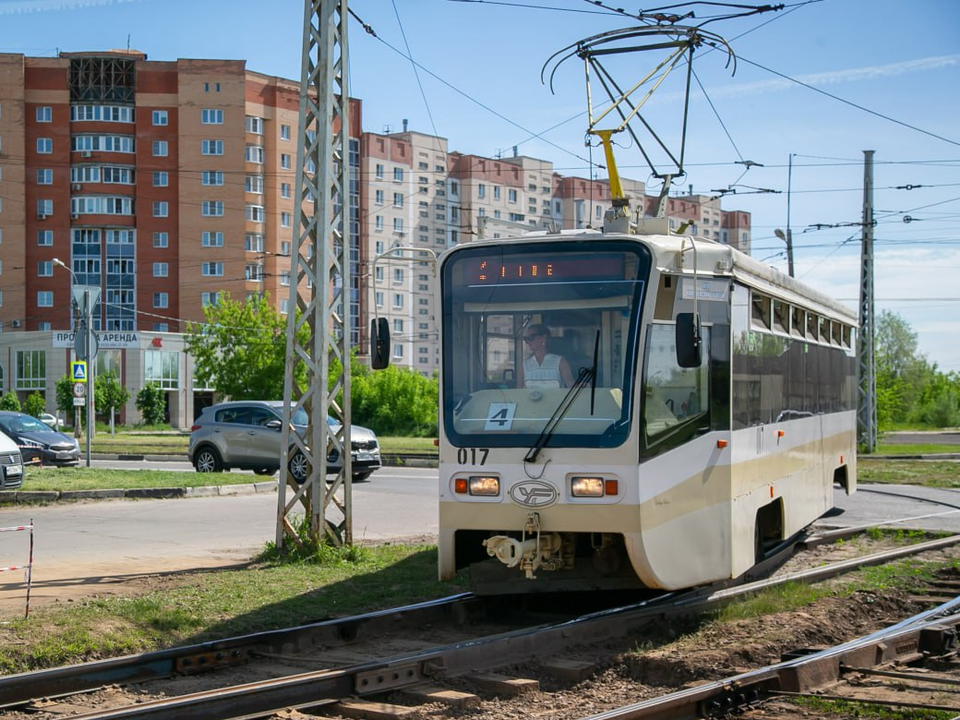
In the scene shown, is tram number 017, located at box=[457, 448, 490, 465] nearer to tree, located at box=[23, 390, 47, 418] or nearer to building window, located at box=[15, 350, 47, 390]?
tree, located at box=[23, 390, 47, 418]

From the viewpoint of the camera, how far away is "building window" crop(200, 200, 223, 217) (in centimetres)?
8475

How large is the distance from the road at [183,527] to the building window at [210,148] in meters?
63.6

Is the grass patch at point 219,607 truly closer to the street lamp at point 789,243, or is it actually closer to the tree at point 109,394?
the street lamp at point 789,243

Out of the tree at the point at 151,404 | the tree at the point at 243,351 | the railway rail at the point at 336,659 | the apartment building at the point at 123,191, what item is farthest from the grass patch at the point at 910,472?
the apartment building at the point at 123,191

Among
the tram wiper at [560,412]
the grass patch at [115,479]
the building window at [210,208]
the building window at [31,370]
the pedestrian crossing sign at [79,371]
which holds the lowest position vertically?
the grass patch at [115,479]

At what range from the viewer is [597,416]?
28.3 ft

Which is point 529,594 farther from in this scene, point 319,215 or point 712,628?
point 319,215

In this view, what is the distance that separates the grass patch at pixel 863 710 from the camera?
21.3 feet

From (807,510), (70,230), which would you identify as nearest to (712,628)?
(807,510)

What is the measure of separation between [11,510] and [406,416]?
4509 centimetres

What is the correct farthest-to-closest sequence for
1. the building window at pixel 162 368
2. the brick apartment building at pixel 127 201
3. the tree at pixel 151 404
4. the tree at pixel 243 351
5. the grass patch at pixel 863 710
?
1. the brick apartment building at pixel 127 201
2. the building window at pixel 162 368
3. the tree at pixel 151 404
4. the tree at pixel 243 351
5. the grass patch at pixel 863 710

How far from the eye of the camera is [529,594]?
10.4 metres

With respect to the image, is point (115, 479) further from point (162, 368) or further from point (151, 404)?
point (162, 368)

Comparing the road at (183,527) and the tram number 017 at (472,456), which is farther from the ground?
the tram number 017 at (472,456)
